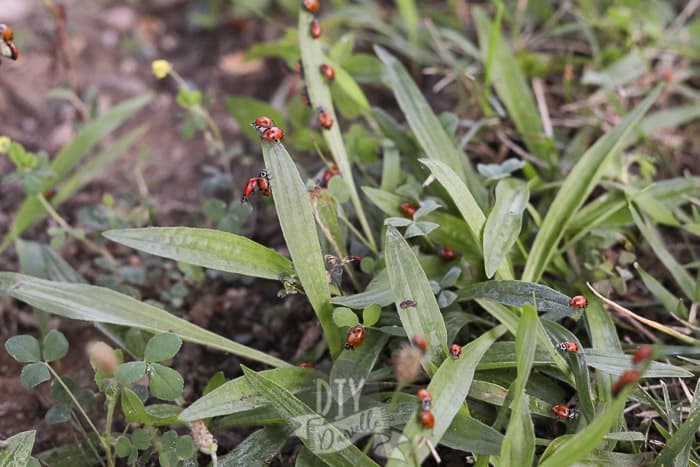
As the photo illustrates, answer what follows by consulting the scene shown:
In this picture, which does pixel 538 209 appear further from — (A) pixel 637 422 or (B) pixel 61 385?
(B) pixel 61 385

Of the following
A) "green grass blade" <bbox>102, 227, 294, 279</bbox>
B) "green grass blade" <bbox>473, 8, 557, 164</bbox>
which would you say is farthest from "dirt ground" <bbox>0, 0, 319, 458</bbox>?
"green grass blade" <bbox>473, 8, 557, 164</bbox>

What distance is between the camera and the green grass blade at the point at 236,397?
1558mm

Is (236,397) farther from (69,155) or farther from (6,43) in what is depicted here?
(69,155)

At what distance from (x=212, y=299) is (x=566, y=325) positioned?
3.79ft

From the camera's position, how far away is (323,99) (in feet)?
7.02

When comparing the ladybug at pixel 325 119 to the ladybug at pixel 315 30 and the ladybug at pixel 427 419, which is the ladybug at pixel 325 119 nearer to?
the ladybug at pixel 315 30

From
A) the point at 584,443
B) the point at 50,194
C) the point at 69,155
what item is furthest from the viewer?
the point at 69,155

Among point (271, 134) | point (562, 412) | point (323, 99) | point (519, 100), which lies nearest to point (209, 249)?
point (271, 134)

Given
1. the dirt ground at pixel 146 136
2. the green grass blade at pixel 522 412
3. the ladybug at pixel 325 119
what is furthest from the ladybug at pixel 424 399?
the ladybug at pixel 325 119

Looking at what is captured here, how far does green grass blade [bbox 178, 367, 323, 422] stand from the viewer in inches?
61.3

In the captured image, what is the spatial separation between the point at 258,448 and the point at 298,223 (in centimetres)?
60

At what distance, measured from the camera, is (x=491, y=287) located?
1.78m

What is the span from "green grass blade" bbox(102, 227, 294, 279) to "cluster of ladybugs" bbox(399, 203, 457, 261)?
40 centimetres

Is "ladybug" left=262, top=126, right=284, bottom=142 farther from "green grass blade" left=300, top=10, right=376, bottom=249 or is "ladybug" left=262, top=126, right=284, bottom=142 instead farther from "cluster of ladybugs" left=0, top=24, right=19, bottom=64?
"cluster of ladybugs" left=0, top=24, right=19, bottom=64
